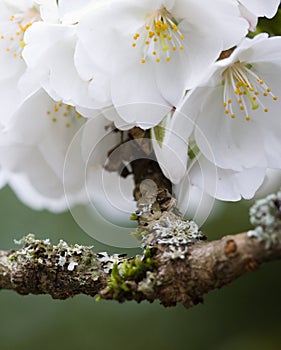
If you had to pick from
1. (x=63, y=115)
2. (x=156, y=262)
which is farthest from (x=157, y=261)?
(x=63, y=115)

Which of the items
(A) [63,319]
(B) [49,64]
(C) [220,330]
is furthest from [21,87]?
(C) [220,330]

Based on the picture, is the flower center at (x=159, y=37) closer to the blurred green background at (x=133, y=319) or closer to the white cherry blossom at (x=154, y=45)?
the white cherry blossom at (x=154, y=45)

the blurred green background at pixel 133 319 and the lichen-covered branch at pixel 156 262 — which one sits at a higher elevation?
the blurred green background at pixel 133 319

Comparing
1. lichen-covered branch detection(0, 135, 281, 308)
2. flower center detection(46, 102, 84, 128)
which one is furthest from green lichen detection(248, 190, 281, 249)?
flower center detection(46, 102, 84, 128)

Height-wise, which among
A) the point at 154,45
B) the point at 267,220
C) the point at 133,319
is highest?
the point at 154,45

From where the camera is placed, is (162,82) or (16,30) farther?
(16,30)

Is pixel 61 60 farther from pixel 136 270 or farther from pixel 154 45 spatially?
pixel 136 270

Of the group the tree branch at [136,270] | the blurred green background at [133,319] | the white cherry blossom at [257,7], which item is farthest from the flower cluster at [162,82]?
the blurred green background at [133,319]
